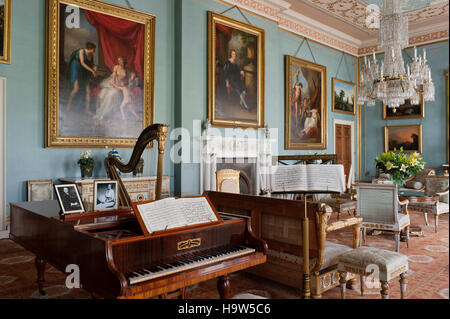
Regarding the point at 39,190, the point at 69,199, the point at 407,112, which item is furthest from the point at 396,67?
the point at 39,190

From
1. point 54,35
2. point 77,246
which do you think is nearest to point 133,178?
point 54,35

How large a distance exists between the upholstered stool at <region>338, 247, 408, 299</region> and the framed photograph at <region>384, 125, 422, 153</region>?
870 cm

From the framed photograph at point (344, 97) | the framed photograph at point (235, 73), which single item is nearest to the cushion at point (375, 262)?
the framed photograph at point (235, 73)

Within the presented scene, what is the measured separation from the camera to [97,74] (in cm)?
600

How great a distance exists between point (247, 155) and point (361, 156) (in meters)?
5.92

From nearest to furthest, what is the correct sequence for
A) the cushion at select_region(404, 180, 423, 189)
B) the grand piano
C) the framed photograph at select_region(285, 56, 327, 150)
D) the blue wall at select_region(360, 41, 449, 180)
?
the grand piano
the cushion at select_region(404, 180, 423, 189)
the blue wall at select_region(360, 41, 449, 180)
the framed photograph at select_region(285, 56, 327, 150)

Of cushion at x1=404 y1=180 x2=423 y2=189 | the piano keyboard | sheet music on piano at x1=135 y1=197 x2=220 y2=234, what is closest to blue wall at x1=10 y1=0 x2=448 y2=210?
cushion at x1=404 y1=180 x2=423 y2=189

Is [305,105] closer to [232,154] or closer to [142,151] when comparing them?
[232,154]

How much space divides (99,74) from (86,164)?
5.47 feet

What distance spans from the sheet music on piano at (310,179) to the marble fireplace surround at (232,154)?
2.24 metres

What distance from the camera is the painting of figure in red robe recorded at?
5.62m

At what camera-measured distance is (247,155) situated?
810 cm

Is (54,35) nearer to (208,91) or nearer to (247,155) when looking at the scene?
(208,91)

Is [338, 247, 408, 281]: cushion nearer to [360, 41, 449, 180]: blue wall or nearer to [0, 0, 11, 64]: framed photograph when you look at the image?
[0, 0, 11, 64]: framed photograph
